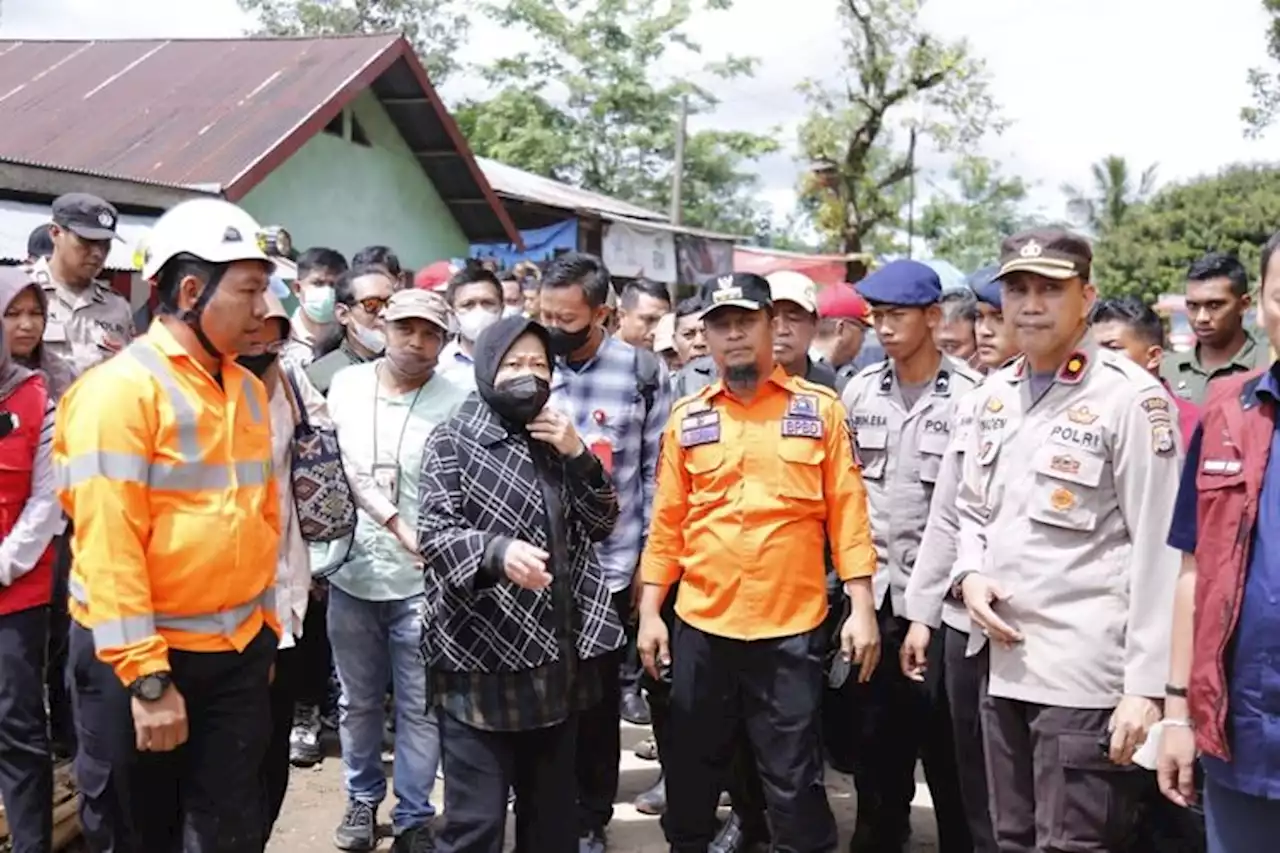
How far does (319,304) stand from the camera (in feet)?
18.3

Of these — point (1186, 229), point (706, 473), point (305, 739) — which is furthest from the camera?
point (1186, 229)

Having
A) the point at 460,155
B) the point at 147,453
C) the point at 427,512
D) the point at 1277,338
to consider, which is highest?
the point at 460,155

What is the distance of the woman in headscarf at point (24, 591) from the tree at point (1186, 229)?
86.2ft

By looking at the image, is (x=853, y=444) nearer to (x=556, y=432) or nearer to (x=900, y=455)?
(x=900, y=455)

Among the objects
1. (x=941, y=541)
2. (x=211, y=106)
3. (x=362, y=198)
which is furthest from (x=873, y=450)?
(x=362, y=198)

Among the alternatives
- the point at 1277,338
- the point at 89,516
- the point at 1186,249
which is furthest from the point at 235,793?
the point at 1186,249

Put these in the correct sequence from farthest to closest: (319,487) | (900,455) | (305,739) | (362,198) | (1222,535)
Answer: (362,198)
(305,739)
(900,455)
(319,487)
(1222,535)

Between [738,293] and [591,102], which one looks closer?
[738,293]

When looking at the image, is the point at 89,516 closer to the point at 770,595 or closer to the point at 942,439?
the point at 770,595

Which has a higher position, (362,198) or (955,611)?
(362,198)

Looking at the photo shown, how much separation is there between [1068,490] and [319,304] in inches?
151

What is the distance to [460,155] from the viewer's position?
1380cm

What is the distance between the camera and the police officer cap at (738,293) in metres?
3.59

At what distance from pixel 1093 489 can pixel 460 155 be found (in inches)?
469
